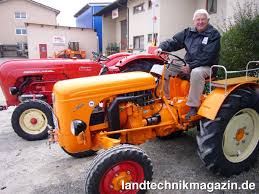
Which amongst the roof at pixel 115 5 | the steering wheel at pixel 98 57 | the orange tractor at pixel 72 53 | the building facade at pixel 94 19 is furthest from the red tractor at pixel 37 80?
the building facade at pixel 94 19

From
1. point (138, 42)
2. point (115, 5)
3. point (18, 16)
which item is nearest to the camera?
point (138, 42)

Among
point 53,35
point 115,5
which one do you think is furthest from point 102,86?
point 53,35

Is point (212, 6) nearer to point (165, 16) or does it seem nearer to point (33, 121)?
point (165, 16)

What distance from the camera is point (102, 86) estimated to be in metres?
2.77

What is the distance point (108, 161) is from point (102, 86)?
0.77 m

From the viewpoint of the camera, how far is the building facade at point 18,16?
32.8 m

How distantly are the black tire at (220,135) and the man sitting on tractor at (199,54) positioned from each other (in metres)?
0.31

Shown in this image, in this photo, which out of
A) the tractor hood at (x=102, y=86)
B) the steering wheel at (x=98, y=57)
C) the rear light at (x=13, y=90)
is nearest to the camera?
the tractor hood at (x=102, y=86)

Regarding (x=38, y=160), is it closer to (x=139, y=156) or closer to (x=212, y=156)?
(x=139, y=156)

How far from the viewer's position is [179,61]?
3.43m

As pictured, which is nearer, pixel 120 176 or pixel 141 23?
pixel 120 176

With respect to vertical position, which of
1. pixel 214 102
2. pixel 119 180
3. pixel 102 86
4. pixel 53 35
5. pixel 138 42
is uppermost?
pixel 53 35

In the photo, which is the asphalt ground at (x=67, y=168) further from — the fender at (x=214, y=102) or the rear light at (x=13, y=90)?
the rear light at (x=13, y=90)

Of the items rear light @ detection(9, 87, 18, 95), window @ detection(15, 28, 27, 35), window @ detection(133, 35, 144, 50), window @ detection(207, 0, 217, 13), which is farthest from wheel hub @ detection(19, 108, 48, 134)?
window @ detection(15, 28, 27, 35)
